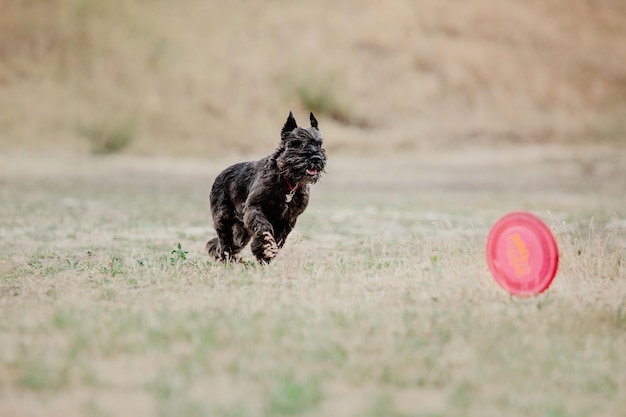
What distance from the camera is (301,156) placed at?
999 centimetres

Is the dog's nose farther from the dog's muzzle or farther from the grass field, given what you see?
the grass field

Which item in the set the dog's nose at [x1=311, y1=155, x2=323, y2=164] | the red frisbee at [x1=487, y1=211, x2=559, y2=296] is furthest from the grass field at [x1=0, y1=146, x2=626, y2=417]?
the dog's nose at [x1=311, y1=155, x2=323, y2=164]

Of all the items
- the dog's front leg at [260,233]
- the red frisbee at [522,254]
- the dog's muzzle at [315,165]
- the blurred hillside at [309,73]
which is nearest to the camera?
the red frisbee at [522,254]

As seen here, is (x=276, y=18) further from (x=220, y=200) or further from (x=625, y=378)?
(x=625, y=378)

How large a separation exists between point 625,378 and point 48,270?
6956mm

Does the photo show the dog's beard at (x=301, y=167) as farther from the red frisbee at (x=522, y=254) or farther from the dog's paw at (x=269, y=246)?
the red frisbee at (x=522, y=254)

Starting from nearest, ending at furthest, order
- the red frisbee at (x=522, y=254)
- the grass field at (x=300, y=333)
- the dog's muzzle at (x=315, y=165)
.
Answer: the grass field at (x=300, y=333) < the red frisbee at (x=522, y=254) < the dog's muzzle at (x=315, y=165)

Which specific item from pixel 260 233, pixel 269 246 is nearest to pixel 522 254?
pixel 269 246

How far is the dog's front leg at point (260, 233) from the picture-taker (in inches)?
394

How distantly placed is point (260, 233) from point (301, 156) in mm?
984

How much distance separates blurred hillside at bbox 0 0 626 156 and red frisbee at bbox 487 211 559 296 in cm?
2974

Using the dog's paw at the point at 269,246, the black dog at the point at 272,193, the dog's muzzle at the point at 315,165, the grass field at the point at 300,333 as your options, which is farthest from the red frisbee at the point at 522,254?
the dog's paw at the point at 269,246

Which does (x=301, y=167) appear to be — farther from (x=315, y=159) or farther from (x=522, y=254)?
(x=522, y=254)

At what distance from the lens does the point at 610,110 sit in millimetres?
45750
